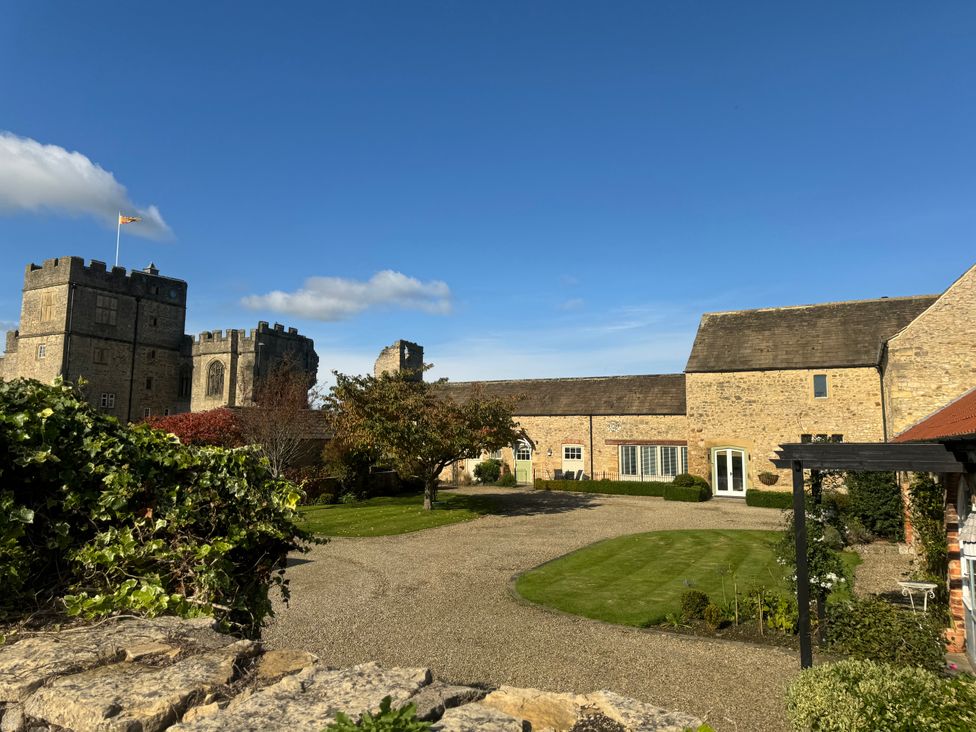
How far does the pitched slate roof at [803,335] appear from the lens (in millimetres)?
25422

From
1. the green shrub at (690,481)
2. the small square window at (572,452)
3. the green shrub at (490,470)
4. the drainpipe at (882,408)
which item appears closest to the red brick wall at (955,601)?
the drainpipe at (882,408)

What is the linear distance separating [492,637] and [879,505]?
14998 mm

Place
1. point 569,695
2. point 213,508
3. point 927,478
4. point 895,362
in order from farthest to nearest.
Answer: point 895,362, point 927,478, point 213,508, point 569,695

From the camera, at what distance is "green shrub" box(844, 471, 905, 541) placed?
17.9 m

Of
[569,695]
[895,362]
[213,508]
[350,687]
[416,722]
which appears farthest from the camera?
[895,362]

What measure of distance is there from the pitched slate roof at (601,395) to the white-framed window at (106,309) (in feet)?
96.7

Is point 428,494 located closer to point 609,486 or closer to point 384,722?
point 609,486

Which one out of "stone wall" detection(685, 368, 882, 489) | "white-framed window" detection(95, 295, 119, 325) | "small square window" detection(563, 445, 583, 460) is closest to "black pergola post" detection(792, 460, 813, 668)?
"stone wall" detection(685, 368, 882, 489)

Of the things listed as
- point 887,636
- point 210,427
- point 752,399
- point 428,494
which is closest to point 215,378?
point 210,427

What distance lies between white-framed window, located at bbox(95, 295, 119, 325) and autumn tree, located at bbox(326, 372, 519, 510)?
33.2m

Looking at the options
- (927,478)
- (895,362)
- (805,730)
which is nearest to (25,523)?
(805,730)

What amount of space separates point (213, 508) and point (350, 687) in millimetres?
1841

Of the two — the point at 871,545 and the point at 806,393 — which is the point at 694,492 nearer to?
the point at 806,393

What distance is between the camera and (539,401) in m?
34.2
